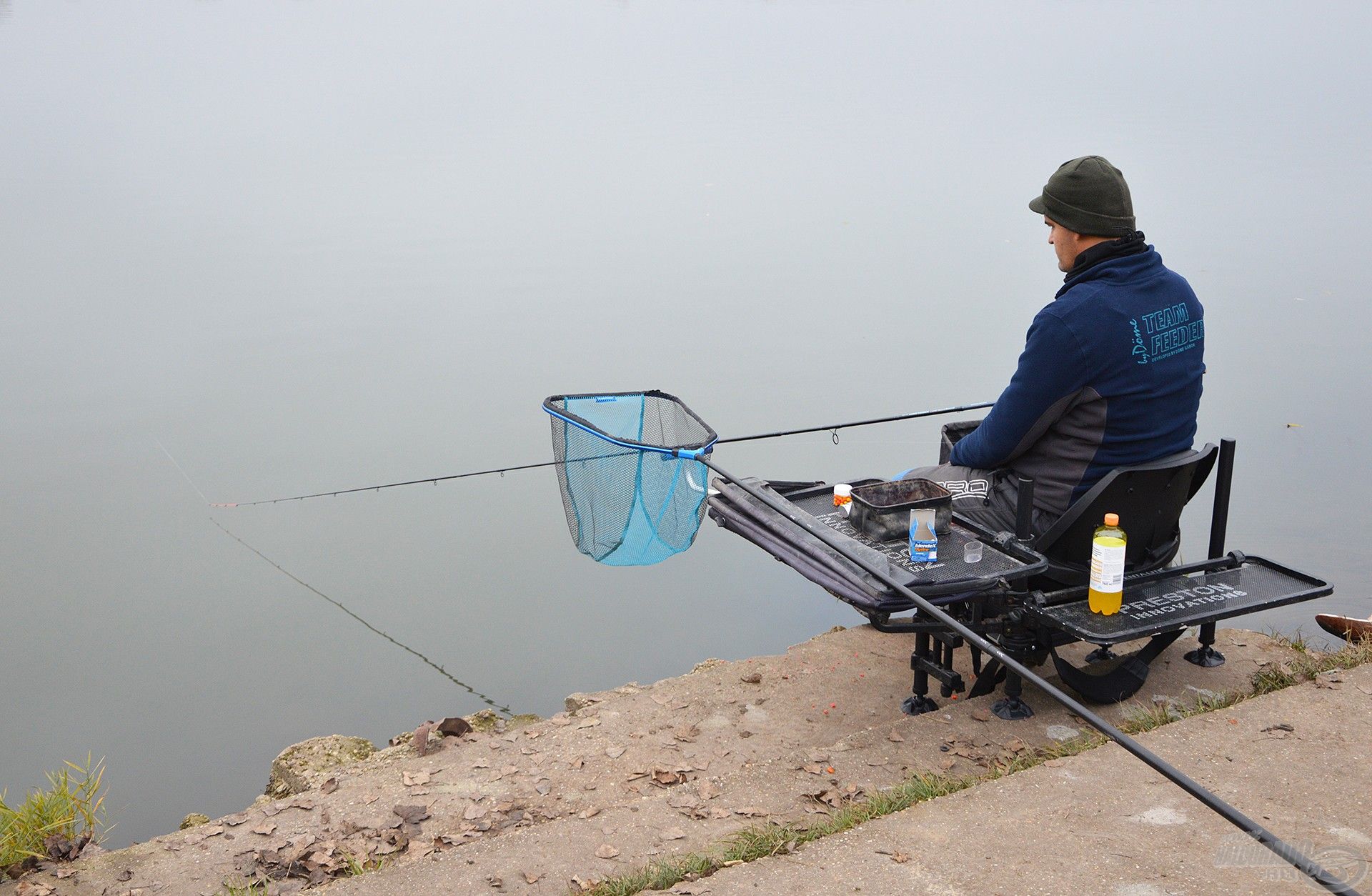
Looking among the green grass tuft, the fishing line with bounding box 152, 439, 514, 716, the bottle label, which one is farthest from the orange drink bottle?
the green grass tuft

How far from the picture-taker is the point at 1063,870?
2.74 m

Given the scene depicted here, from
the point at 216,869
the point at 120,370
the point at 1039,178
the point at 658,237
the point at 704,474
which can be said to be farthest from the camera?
the point at 1039,178

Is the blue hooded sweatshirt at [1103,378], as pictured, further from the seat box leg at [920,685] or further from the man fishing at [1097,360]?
the seat box leg at [920,685]

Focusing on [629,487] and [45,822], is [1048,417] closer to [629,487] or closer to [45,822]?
[629,487]

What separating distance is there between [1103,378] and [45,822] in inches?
139

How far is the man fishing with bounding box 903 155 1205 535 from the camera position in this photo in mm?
3559

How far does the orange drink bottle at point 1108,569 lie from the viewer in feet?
11.4

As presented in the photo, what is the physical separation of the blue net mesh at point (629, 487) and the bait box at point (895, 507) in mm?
567

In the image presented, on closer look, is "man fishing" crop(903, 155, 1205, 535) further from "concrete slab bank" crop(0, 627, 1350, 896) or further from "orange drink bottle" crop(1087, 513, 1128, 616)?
"concrete slab bank" crop(0, 627, 1350, 896)

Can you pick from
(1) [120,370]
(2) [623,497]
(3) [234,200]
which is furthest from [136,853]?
(3) [234,200]

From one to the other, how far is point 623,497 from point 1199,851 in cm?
222

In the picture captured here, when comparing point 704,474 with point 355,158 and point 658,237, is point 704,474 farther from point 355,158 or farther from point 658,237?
point 355,158

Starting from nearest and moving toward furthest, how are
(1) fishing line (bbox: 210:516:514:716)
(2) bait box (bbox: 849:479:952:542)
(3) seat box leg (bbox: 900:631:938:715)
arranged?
(2) bait box (bbox: 849:479:952:542)
(3) seat box leg (bbox: 900:631:938:715)
(1) fishing line (bbox: 210:516:514:716)

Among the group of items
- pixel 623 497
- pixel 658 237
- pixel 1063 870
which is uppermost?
pixel 658 237
